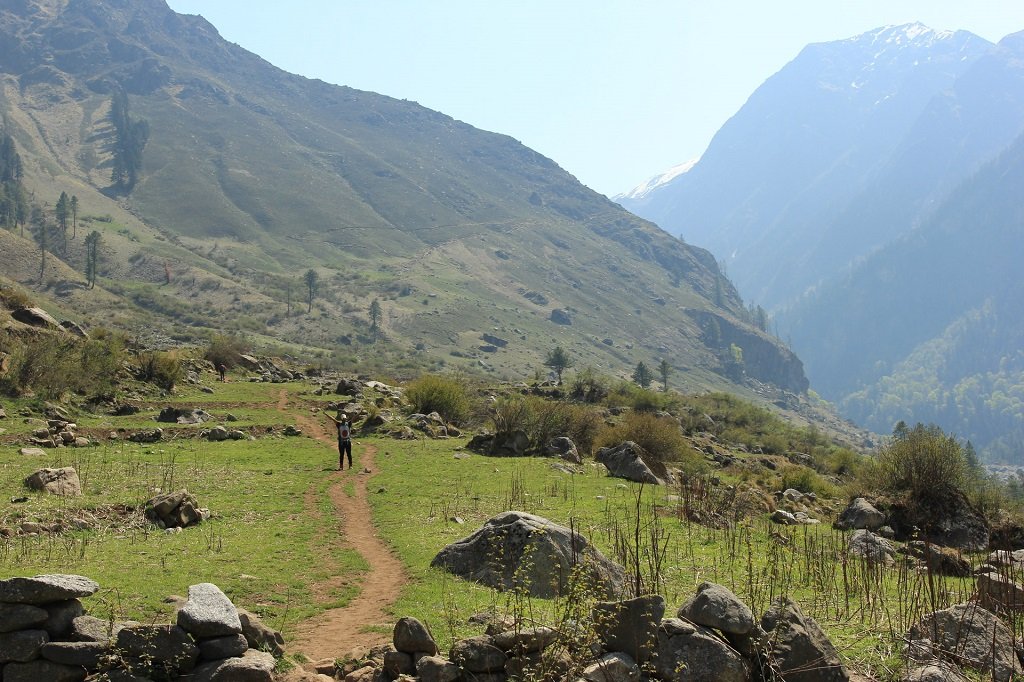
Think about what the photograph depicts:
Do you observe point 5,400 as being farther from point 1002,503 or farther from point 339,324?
point 339,324

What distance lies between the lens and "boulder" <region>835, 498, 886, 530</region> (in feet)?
77.4

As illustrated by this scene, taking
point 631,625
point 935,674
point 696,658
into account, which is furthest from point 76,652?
point 935,674

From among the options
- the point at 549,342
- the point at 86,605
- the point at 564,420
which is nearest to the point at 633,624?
the point at 86,605

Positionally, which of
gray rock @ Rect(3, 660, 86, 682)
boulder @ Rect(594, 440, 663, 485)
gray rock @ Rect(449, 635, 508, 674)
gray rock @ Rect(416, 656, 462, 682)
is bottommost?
gray rock @ Rect(3, 660, 86, 682)

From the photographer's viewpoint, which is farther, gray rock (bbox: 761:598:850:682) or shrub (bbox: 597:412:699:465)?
shrub (bbox: 597:412:699:465)

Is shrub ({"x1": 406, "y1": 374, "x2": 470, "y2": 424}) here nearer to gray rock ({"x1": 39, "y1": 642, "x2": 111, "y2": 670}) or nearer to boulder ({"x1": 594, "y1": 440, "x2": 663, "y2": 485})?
boulder ({"x1": 594, "y1": 440, "x2": 663, "y2": 485})

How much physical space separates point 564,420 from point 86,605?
29433 mm

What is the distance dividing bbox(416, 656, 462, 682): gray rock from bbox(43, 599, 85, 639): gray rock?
15.8 feet

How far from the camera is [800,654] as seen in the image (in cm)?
921

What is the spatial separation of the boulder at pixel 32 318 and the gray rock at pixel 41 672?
1617 inches

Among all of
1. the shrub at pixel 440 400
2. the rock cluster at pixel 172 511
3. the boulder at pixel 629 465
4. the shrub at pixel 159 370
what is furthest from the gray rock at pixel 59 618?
the shrub at pixel 159 370

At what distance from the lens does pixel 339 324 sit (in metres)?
159

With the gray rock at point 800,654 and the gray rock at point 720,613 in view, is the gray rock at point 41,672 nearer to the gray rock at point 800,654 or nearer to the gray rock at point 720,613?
the gray rock at point 720,613

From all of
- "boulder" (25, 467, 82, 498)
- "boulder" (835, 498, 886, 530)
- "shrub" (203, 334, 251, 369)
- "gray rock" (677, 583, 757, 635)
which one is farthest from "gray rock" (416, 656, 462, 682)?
"shrub" (203, 334, 251, 369)
